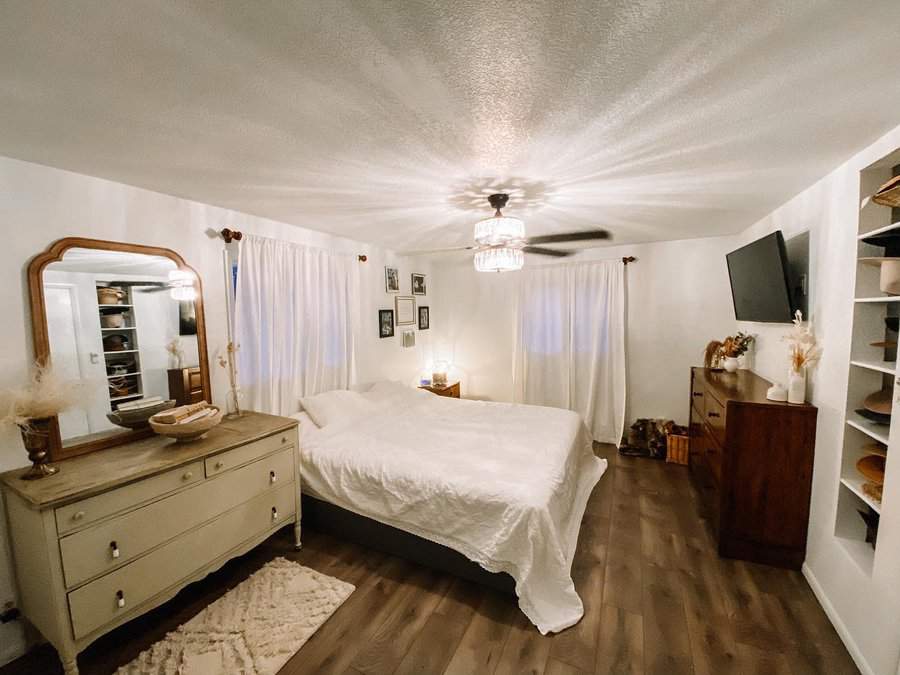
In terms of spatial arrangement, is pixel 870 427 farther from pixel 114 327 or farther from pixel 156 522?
pixel 114 327

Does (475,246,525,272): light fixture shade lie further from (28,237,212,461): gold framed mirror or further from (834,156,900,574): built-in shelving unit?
(28,237,212,461): gold framed mirror

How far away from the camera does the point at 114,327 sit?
2.02m

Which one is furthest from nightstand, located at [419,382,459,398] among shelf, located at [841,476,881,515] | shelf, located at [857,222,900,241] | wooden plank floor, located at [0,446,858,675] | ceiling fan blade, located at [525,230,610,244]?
shelf, located at [857,222,900,241]

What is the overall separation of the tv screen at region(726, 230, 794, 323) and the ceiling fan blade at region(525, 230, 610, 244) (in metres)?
1.10

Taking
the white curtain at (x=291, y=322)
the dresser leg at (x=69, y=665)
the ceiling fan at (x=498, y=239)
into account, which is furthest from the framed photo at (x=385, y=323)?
the dresser leg at (x=69, y=665)

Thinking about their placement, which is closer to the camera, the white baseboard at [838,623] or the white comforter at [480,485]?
the white baseboard at [838,623]

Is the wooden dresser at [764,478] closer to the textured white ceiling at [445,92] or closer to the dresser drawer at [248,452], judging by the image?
the textured white ceiling at [445,92]

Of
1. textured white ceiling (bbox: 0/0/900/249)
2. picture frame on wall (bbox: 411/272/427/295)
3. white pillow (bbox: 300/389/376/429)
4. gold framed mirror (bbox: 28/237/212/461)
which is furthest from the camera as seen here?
picture frame on wall (bbox: 411/272/427/295)

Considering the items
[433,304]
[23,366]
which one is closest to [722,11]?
[23,366]

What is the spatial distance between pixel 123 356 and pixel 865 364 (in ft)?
12.6

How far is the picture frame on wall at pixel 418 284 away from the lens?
4.72 metres

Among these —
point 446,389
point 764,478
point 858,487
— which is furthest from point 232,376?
point 858,487

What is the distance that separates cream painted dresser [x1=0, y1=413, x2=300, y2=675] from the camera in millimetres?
1458

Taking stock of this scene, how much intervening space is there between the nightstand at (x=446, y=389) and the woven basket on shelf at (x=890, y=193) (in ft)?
12.5
